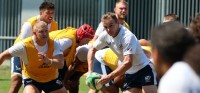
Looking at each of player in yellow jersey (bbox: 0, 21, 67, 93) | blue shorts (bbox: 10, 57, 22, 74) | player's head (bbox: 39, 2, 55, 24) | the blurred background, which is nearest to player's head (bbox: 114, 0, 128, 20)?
player's head (bbox: 39, 2, 55, 24)

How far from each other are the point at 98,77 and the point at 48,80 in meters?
0.67

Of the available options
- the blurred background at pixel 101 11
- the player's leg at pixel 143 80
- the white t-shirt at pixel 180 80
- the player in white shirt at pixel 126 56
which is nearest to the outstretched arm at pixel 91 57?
the player in white shirt at pixel 126 56

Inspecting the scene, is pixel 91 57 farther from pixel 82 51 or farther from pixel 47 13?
pixel 47 13

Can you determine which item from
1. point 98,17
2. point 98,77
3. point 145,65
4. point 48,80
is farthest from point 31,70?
point 98,17

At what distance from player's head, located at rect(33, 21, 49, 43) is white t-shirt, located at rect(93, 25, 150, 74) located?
0.79 metres

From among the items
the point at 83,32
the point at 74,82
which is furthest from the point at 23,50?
the point at 74,82

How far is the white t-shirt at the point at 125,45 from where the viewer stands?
8836 millimetres

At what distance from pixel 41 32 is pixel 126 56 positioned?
109 centimetres

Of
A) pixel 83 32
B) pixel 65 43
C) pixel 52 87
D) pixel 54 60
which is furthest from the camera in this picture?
pixel 83 32

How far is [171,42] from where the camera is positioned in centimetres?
346

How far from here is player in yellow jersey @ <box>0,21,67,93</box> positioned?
28.6 feet

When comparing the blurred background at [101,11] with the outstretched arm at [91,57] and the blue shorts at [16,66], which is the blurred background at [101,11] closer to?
the blue shorts at [16,66]

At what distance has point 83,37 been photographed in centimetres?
980

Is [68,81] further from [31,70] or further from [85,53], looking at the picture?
[31,70]
